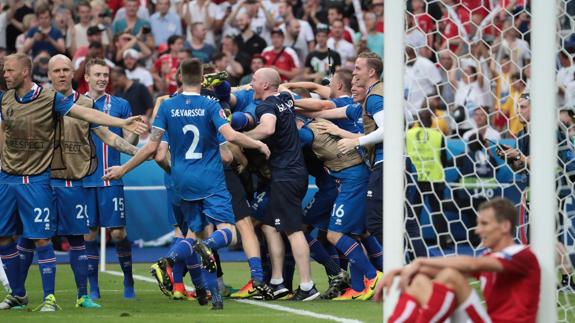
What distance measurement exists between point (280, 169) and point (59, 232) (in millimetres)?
2315

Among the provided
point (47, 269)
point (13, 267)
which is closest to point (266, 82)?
point (47, 269)

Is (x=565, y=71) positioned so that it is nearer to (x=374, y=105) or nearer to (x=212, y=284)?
(x=374, y=105)

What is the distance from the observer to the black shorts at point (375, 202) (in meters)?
10.9

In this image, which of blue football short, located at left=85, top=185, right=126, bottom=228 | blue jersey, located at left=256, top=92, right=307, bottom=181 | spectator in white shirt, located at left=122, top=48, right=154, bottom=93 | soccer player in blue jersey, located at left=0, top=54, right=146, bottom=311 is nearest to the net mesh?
blue jersey, located at left=256, top=92, right=307, bottom=181

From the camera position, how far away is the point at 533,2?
7066mm

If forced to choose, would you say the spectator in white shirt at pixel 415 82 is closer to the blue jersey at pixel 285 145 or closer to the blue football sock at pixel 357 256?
the blue jersey at pixel 285 145

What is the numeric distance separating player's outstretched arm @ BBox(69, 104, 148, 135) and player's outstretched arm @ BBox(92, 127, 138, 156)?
0.64 m

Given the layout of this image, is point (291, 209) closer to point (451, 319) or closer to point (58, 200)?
point (58, 200)

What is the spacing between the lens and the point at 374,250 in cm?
1198

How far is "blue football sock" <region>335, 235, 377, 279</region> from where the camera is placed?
11.2m

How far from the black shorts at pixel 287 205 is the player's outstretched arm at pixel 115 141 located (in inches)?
61.7

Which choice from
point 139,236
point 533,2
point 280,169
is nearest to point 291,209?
point 280,169

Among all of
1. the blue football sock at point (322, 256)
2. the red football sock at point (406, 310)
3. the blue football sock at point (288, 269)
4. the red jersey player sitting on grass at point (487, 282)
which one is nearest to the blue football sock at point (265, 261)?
the blue football sock at point (288, 269)

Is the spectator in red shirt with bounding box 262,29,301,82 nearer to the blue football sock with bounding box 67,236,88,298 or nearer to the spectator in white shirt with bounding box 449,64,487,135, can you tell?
the spectator in white shirt with bounding box 449,64,487,135
